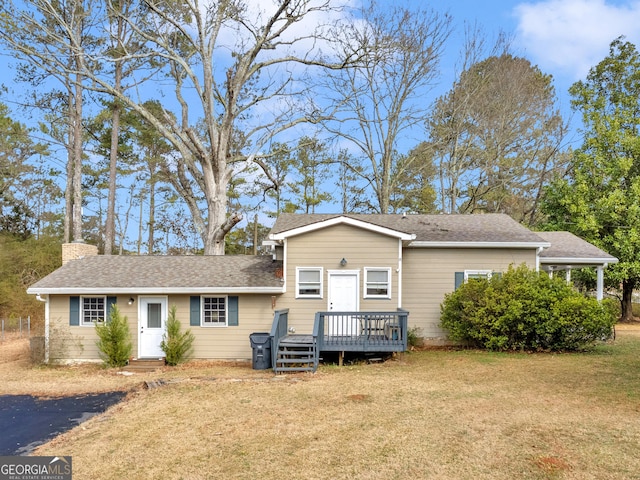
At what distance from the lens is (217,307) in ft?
43.7

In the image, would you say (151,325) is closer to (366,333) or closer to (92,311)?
(92,311)

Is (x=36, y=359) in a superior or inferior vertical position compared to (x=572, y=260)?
inferior

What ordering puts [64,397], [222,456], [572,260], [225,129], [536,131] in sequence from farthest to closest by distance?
[536,131], [225,129], [572,260], [64,397], [222,456]

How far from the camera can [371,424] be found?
22.6 feet

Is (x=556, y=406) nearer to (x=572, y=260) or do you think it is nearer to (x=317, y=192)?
(x=572, y=260)

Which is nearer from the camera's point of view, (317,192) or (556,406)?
(556,406)

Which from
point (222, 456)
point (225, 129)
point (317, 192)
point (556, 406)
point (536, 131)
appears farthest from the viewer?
point (317, 192)

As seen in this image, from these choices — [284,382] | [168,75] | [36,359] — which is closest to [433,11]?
[168,75]

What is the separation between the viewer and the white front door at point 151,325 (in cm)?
1323

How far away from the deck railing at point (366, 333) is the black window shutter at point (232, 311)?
2642 mm

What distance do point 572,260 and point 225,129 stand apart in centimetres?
1515
